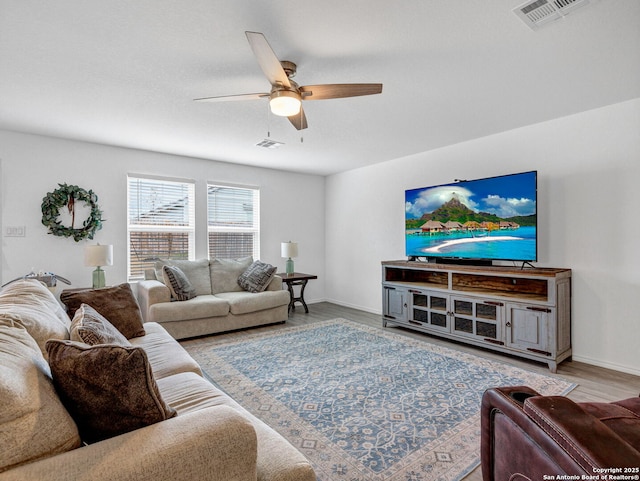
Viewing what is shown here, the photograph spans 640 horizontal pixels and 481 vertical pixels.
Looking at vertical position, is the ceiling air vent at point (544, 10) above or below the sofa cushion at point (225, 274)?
above

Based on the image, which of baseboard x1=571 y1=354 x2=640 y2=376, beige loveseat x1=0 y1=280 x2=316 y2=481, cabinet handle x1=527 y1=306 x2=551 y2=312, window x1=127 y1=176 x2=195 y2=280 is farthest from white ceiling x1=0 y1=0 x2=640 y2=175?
baseboard x1=571 y1=354 x2=640 y2=376

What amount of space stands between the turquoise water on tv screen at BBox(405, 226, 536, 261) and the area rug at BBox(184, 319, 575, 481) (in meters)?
1.13

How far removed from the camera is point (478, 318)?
11.9ft

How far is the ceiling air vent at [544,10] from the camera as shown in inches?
70.0

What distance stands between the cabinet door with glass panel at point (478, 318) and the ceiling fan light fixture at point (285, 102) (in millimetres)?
2756

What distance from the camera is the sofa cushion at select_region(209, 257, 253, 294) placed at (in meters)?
4.89

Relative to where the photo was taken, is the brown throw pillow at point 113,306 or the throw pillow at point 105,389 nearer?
the throw pillow at point 105,389

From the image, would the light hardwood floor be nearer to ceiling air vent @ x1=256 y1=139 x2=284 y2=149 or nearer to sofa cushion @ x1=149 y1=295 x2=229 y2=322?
sofa cushion @ x1=149 y1=295 x2=229 y2=322

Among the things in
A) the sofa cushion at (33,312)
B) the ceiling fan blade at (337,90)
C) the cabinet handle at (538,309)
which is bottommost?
the cabinet handle at (538,309)

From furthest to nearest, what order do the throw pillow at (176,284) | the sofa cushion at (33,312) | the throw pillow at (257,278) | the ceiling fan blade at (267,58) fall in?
1. the throw pillow at (257,278)
2. the throw pillow at (176,284)
3. the ceiling fan blade at (267,58)
4. the sofa cushion at (33,312)

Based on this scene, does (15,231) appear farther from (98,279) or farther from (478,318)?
(478,318)

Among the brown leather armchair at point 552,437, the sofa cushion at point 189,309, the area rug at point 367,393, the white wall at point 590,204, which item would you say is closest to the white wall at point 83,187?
the sofa cushion at point 189,309

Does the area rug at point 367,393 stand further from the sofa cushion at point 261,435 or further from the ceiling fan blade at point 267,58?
the ceiling fan blade at point 267,58

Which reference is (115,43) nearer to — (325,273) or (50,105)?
(50,105)
